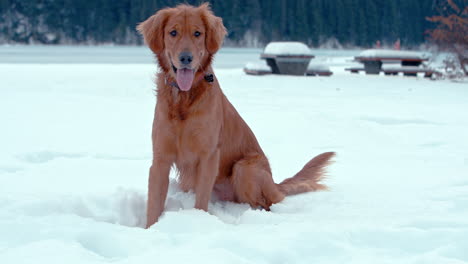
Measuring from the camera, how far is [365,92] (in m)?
10.6

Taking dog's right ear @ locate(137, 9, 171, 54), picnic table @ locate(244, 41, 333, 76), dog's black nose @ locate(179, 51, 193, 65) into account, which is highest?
dog's right ear @ locate(137, 9, 171, 54)

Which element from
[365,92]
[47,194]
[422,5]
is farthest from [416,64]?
[47,194]

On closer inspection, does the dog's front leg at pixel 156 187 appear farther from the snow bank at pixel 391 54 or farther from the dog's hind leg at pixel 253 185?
the snow bank at pixel 391 54

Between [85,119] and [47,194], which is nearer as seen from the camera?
[47,194]

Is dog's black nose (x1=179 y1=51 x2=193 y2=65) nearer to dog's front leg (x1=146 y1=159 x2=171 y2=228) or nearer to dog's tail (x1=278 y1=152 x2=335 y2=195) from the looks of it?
Answer: dog's front leg (x1=146 y1=159 x2=171 y2=228)

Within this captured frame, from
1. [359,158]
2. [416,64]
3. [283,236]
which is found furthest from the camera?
[416,64]

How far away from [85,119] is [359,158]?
3.64 metres

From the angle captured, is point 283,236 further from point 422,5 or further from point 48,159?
point 422,5

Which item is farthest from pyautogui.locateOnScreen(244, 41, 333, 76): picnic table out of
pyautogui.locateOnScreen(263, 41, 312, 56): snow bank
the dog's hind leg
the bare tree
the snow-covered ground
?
the dog's hind leg

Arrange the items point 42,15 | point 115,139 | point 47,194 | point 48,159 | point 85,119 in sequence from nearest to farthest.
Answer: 1. point 47,194
2. point 48,159
3. point 115,139
4. point 85,119
5. point 42,15

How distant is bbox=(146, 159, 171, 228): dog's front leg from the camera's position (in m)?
2.61

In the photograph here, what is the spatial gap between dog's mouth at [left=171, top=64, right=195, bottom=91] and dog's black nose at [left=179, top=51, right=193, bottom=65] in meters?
0.07

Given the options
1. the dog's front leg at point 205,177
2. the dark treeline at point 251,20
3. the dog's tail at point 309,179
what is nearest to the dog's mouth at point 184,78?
the dog's front leg at point 205,177

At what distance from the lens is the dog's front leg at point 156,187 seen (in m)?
2.61
